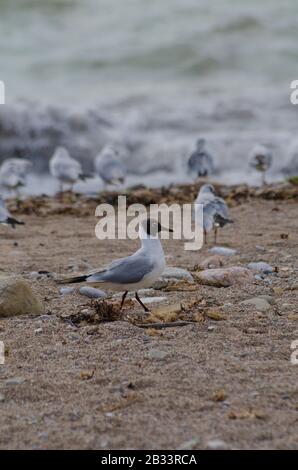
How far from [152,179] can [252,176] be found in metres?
1.44

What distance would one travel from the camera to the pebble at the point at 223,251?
22.5 ft

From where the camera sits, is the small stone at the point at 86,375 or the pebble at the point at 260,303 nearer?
the small stone at the point at 86,375

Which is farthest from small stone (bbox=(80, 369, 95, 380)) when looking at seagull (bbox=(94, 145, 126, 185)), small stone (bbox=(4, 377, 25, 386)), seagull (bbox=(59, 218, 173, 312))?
seagull (bbox=(94, 145, 126, 185))

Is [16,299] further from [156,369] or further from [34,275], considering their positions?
[156,369]

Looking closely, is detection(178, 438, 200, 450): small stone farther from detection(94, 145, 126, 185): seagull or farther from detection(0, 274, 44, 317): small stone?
detection(94, 145, 126, 185): seagull

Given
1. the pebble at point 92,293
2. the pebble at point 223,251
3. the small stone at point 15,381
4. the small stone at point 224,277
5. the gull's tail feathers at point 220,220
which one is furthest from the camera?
the gull's tail feathers at point 220,220

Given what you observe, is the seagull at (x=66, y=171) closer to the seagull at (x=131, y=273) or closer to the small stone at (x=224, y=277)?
the small stone at (x=224, y=277)

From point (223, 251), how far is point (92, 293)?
1.78 metres

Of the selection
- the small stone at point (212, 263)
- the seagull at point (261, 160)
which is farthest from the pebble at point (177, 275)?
the seagull at point (261, 160)

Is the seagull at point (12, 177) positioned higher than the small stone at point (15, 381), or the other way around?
the seagull at point (12, 177)

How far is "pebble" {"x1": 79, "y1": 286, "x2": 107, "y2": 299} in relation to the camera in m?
5.46

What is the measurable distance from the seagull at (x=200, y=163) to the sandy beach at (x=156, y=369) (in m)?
4.05

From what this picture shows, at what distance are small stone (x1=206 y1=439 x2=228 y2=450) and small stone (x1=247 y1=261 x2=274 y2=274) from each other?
115 inches

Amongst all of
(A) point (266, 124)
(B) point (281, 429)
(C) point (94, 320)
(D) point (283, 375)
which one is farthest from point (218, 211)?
(A) point (266, 124)
